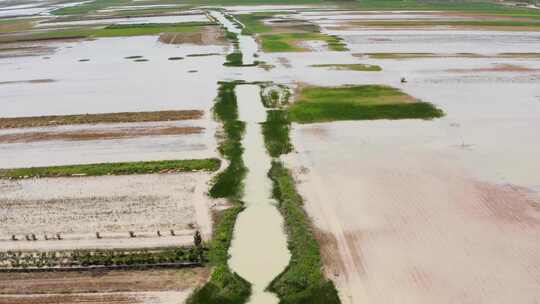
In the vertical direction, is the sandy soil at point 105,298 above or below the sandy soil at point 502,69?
below

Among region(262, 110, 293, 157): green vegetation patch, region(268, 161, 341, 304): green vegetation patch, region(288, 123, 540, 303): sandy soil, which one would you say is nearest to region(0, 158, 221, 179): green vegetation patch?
region(262, 110, 293, 157): green vegetation patch

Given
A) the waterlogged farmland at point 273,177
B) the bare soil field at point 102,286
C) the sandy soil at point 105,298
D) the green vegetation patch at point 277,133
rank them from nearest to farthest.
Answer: the sandy soil at point 105,298 → the bare soil field at point 102,286 → the waterlogged farmland at point 273,177 → the green vegetation patch at point 277,133

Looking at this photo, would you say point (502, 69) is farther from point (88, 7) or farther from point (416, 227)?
point (88, 7)

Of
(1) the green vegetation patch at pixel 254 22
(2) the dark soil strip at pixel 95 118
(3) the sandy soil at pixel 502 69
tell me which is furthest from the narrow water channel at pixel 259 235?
(1) the green vegetation patch at pixel 254 22

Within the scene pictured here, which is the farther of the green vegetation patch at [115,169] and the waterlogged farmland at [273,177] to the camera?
the green vegetation patch at [115,169]

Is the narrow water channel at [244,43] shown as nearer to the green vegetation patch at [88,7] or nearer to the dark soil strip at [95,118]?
the dark soil strip at [95,118]

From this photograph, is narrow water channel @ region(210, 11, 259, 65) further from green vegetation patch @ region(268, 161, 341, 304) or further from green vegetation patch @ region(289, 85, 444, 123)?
green vegetation patch @ region(268, 161, 341, 304)

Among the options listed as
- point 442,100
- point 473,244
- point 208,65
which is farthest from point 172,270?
point 208,65

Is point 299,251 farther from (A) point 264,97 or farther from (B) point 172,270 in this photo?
(A) point 264,97
